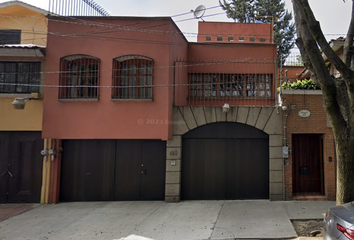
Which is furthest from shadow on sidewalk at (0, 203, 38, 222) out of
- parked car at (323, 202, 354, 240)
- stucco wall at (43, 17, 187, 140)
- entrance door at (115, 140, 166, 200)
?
parked car at (323, 202, 354, 240)

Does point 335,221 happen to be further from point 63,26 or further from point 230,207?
point 63,26

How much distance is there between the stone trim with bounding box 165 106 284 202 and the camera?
7.89 m

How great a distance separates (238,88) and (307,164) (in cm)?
386

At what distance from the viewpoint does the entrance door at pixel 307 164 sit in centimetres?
816

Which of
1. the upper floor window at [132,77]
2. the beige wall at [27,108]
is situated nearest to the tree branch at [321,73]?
the upper floor window at [132,77]

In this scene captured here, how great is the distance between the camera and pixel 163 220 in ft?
20.7

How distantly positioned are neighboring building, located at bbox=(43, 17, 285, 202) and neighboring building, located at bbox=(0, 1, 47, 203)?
662mm

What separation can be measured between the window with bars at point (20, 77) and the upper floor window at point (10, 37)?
145 centimetres

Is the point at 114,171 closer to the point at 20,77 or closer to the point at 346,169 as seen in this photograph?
the point at 20,77

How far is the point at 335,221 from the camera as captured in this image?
3570mm

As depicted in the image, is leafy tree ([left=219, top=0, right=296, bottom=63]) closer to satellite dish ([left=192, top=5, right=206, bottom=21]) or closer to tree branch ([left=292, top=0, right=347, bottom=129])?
Result: satellite dish ([left=192, top=5, right=206, bottom=21])

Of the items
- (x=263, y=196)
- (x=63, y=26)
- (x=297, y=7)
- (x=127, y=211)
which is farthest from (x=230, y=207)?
(x=63, y=26)

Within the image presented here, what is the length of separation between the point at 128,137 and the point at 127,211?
2.31 metres

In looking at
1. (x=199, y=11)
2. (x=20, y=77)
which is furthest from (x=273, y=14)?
(x=20, y=77)
